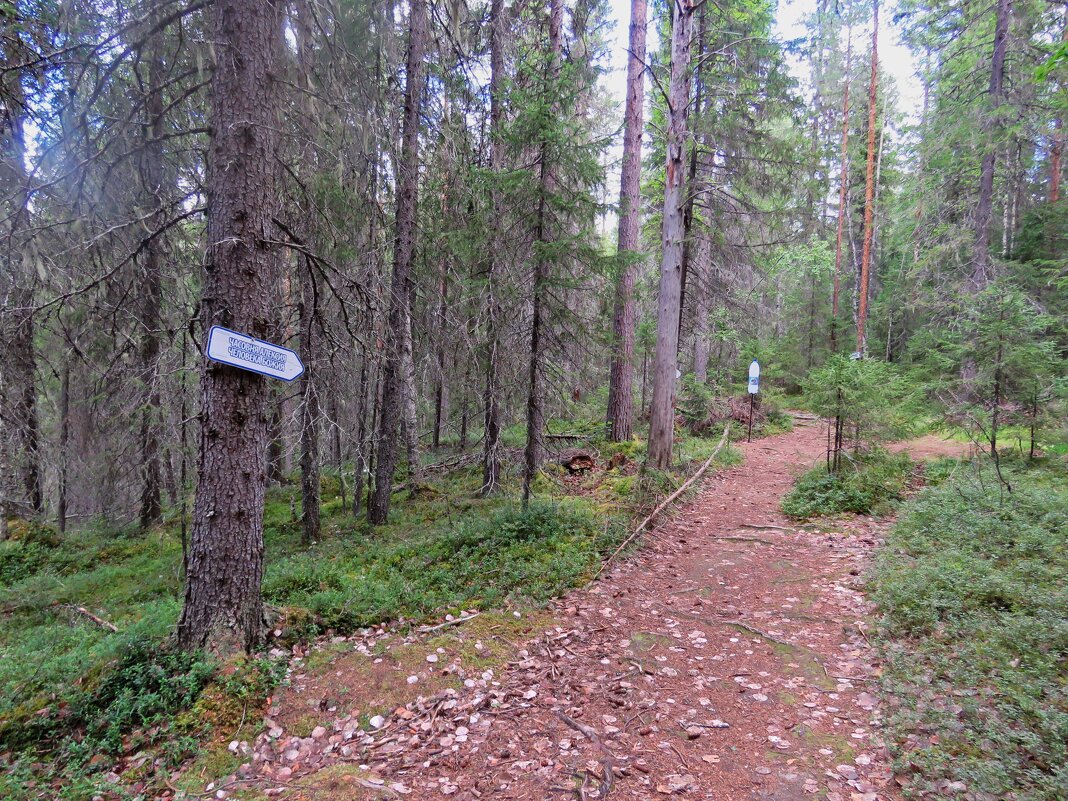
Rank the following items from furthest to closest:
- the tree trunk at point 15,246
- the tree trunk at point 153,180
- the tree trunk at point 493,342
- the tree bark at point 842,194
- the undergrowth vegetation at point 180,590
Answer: the tree bark at point 842,194 < the tree trunk at point 493,342 < the tree trunk at point 153,180 < the tree trunk at point 15,246 < the undergrowth vegetation at point 180,590

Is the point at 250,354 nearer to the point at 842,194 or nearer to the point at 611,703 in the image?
the point at 611,703

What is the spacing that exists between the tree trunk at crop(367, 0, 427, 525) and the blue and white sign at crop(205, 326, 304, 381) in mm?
3445

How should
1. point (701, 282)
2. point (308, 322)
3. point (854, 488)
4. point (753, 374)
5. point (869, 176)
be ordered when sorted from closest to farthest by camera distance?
point (308, 322) < point (854, 488) < point (701, 282) < point (753, 374) < point (869, 176)

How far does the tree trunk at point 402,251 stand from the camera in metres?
7.85

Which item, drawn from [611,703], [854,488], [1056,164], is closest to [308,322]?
[611,703]

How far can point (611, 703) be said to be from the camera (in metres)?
3.61

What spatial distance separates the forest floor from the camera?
9.43ft

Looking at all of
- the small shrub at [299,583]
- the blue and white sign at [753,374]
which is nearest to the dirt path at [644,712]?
the small shrub at [299,583]

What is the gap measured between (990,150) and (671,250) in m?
11.4

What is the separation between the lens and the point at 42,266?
417 centimetres

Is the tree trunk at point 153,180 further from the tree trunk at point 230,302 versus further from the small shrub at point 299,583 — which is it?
the small shrub at point 299,583

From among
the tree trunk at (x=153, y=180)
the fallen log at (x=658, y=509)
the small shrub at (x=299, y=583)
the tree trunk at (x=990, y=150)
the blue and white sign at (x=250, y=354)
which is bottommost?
the small shrub at (x=299, y=583)

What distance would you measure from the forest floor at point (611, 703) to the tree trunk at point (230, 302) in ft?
3.05

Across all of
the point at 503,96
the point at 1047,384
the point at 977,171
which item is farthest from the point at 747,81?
the point at 977,171
